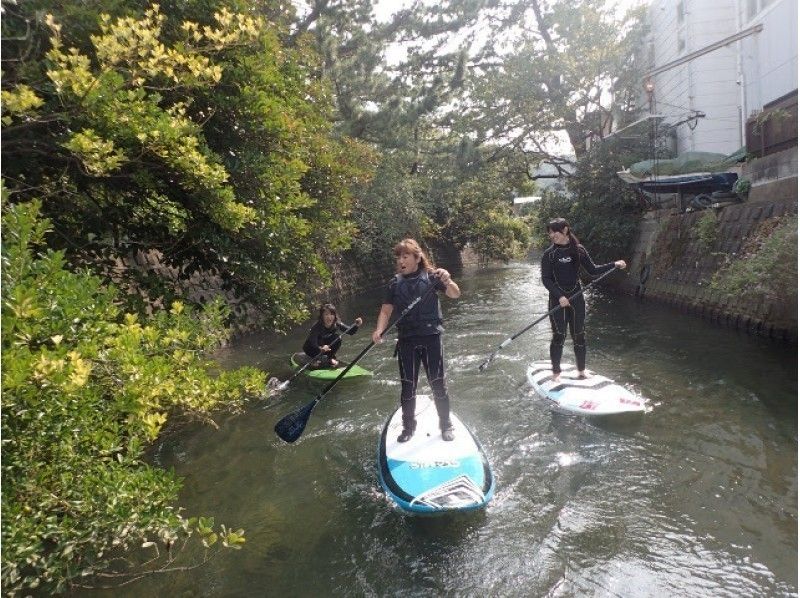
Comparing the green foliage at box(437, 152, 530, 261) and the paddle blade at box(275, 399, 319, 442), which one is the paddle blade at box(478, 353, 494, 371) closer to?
the paddle blade at box(275, 399, 319, 442)

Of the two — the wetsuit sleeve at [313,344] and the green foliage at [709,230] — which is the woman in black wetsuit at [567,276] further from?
the green foliage at [709,230]

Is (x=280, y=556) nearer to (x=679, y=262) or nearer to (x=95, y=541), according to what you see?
(x=95, y=541)

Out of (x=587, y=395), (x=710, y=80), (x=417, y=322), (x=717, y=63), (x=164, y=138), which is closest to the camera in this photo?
(x=164, y=138)

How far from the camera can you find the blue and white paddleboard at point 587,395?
5.96 metres

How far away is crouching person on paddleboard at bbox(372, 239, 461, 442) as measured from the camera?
4.87 metres

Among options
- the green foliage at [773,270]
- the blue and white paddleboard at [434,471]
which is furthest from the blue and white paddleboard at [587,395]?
the green foliage at [773,270]

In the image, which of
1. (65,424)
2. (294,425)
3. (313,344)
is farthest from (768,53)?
(65,424)

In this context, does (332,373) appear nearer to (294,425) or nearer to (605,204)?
(294,425)

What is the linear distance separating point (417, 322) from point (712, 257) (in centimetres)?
988

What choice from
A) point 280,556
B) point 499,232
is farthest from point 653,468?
point 499,232

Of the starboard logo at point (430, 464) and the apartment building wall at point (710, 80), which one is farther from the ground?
the apartment building wall at point (710, 80)

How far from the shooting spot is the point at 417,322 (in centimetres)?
488

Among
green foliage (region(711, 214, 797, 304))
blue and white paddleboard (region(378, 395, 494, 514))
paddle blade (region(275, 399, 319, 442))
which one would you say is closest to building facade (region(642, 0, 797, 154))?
green foliage (region(711, 214, 797, 304))

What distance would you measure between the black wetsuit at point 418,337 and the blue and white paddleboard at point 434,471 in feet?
0.76
